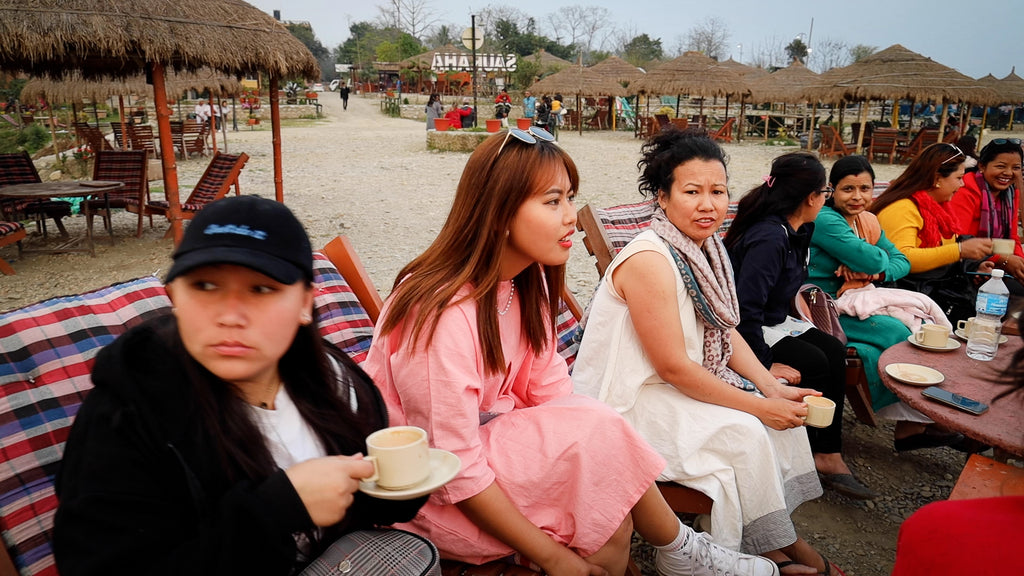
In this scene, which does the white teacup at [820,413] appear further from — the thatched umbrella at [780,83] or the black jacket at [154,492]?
the thatched umbrella at [780,83]

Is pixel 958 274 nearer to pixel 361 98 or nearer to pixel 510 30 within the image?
pixel 361 98

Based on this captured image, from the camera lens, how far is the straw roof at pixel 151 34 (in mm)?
6777

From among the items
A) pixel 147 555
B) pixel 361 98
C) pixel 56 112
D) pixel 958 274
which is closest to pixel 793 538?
pixel 147 555

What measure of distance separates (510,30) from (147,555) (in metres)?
63.3

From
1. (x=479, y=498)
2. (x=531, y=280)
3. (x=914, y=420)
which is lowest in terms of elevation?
(x=914, y=420)

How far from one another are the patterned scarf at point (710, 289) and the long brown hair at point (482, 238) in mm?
872

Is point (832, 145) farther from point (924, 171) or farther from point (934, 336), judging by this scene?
point (934, 336)

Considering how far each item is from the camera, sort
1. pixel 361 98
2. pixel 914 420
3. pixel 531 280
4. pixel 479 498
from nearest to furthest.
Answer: pixel 479 498 → pixel 531 280 → pixel 914 420 → pixel 361 98

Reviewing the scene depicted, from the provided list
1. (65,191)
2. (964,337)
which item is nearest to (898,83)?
(964,337)

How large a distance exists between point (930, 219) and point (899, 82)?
1679cm

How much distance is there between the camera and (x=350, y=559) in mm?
1389

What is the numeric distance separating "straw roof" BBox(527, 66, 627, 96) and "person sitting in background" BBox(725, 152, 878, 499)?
24.1 m

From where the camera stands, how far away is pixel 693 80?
24016 mm

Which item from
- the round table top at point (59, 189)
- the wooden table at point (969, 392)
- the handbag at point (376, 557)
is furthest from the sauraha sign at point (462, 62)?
the handbag at point (376, 557)
